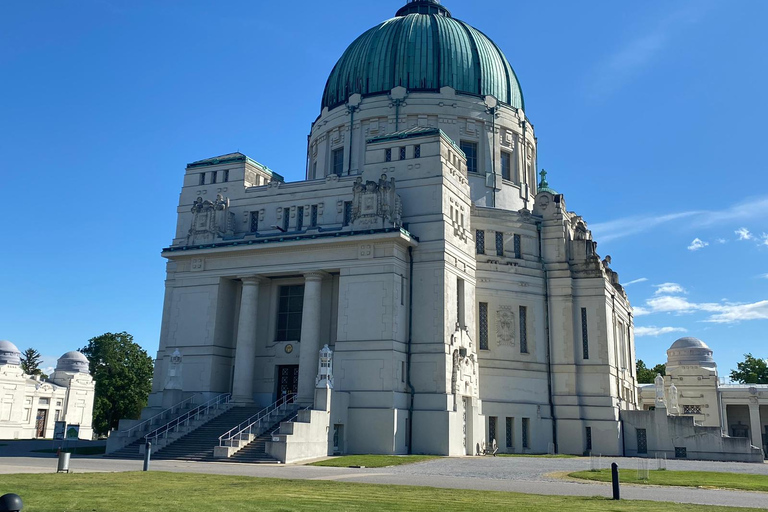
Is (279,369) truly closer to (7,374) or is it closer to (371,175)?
(371,175)

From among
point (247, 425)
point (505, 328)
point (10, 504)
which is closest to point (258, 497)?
point (10, 504)

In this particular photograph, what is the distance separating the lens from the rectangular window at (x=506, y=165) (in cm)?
6000

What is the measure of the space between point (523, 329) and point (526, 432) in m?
7.13

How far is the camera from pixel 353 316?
44.0 metres

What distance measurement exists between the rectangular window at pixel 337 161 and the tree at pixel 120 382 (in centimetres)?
4126

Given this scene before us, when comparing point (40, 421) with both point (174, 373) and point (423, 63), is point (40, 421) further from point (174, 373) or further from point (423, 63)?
point (423, 63)

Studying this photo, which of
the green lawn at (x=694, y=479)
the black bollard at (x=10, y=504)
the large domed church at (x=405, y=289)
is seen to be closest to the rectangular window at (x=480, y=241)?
the large domed church at (x=405, y=289)

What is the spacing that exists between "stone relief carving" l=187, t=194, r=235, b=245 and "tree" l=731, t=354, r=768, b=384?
75783mm

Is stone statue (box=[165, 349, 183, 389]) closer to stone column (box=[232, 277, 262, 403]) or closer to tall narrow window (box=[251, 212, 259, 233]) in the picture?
stone column (box=[232, 277, 262, 403])

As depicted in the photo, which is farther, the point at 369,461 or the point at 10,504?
the point at 369,461

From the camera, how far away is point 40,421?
81.8 m

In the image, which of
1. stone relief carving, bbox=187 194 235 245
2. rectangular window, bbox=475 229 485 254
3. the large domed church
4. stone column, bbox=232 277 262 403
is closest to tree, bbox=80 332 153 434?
the large domed church

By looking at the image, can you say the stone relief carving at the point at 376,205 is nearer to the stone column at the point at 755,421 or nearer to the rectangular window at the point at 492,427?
the rectangular window at the point at 492,427

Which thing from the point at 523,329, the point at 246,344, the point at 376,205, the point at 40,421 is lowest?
the point at 40,421
